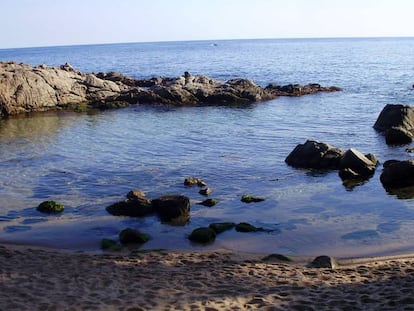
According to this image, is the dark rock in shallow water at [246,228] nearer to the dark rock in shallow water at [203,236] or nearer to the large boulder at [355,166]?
the dark rock in shallow water at [203,236]

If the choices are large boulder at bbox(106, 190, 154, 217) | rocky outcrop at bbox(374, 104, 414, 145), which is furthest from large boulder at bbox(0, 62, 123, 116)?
large boulder at bbox(106, 190, 154, 217)

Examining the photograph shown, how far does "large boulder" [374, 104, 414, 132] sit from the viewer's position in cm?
3088

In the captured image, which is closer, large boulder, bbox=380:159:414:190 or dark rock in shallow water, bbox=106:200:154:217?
dark rock in shallow water, bbox=106:200:154:217

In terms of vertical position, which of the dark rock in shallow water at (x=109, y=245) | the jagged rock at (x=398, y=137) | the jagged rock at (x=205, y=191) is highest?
the jagged rock at (x=398, y=137)

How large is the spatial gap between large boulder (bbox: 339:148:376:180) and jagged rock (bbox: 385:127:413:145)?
6226 millimetres

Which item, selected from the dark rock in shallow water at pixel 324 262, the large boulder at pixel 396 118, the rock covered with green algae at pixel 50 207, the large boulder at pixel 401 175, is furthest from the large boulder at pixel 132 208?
the large boulder at pixel 396 118

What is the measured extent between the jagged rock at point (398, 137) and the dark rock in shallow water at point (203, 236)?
Result: 16.3 m

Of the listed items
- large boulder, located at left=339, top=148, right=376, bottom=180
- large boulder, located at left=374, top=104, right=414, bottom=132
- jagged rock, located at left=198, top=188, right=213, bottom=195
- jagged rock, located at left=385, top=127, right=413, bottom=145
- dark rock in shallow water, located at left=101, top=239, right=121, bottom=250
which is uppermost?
large boulder, located at left=374, top=104, right=414, bottom=132

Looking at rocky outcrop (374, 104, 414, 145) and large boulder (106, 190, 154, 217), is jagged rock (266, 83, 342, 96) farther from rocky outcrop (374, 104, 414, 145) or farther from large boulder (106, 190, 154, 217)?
large boulder (106, 190, 154, 217)

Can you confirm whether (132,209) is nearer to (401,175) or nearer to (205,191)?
(205,191)

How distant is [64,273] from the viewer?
12.2 m

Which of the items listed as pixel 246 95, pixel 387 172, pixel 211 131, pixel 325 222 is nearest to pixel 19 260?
pixel 325 222

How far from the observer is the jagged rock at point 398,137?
27953 mm

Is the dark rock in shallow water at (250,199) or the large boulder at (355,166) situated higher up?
the large boulder at (355,166)
